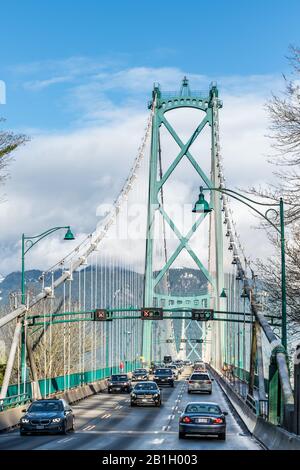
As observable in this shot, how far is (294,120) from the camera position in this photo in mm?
35469

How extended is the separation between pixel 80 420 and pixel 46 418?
34.4 ft

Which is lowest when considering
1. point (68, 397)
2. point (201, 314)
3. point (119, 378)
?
point (68, 397)

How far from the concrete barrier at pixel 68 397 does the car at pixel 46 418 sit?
13.3 feet

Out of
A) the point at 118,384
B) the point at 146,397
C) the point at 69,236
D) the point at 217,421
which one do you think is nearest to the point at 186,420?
the point at 217,421

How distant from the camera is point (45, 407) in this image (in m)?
40.1

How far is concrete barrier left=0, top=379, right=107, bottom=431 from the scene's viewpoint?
1758 inches

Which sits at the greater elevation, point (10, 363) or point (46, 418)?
point (10, 363)

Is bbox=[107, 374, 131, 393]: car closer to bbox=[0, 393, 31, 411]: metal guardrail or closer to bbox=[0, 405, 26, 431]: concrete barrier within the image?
bbox=[0, 393, 31, 411]: metal guardrail

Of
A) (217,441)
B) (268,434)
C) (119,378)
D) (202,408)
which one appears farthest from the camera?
(119,378)

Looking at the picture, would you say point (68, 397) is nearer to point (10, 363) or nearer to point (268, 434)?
point (10, 363)

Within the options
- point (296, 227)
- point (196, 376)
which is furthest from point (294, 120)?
point (196, 376)

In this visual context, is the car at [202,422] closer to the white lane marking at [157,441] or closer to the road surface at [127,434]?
the road surface at [127,434]

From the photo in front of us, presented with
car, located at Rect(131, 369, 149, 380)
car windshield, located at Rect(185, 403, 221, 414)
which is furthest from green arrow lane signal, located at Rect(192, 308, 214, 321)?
car windshield, located at Rect(185, 403, 221, 414)
